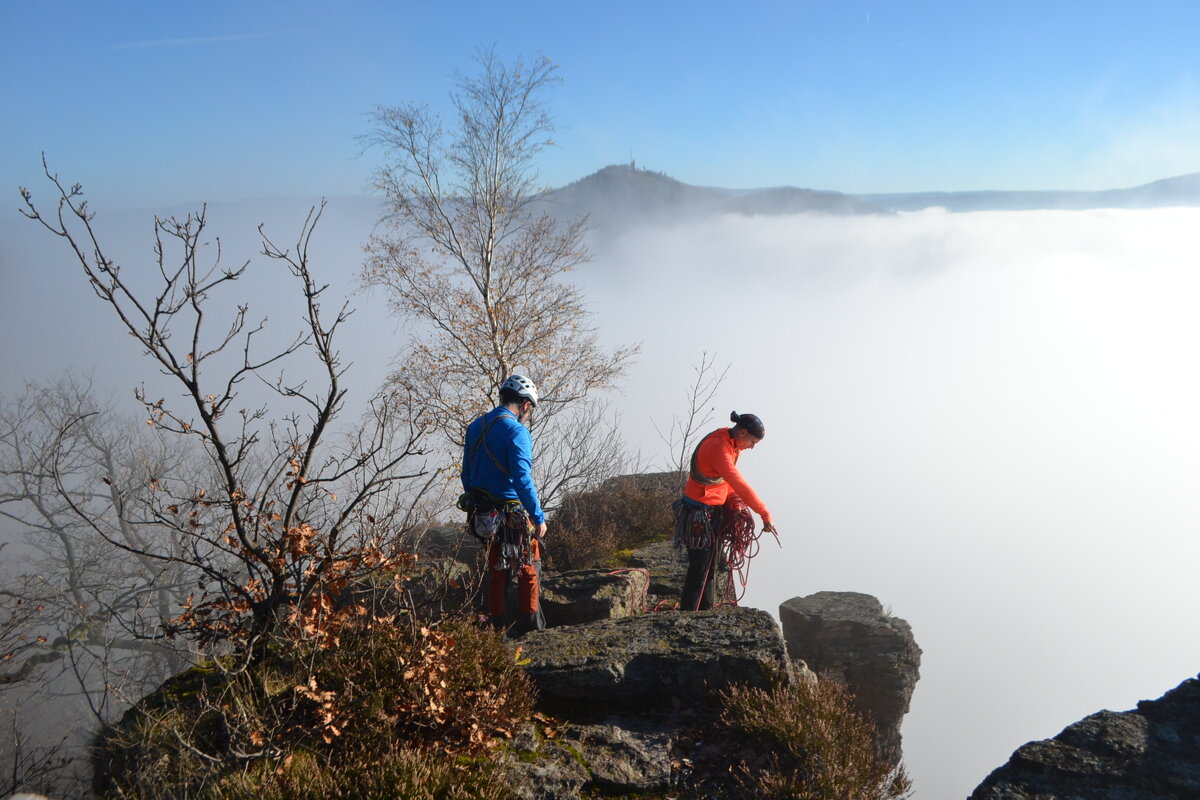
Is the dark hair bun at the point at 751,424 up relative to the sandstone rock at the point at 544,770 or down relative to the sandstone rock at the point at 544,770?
up

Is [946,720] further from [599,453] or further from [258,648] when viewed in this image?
[258,648]

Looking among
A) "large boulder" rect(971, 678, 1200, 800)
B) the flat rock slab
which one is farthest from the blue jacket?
"large boulder" rect(971, 678, 1200, 800)

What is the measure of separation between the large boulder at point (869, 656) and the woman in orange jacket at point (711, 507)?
11.2 feet

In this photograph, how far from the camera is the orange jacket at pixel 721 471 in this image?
7070 millimetres

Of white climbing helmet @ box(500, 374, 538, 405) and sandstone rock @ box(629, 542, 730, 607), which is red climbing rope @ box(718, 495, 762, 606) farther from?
white climbing helmet @ box(500, 374, 538, 405)

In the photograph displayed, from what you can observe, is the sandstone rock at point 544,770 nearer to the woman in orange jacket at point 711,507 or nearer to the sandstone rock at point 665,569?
the woman in orange jacket at point 711,507

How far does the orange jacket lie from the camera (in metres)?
7.07

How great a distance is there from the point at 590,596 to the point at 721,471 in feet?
6.10

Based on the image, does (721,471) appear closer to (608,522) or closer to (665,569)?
(665,569)

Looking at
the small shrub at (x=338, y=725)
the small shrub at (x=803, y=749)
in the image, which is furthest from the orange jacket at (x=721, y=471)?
the small shrub at (x=338, y=725)

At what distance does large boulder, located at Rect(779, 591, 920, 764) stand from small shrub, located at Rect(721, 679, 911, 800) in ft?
18.1

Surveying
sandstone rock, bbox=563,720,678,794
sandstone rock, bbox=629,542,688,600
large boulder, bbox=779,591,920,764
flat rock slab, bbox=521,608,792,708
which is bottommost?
large boulder, bbox=779,591,920,764

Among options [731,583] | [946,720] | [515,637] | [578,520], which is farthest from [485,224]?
[946,720]

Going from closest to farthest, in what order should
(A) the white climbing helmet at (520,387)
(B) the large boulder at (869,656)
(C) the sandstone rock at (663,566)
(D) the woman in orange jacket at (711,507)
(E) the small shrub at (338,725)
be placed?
(E) the small shrub at (338,725), (A) the white climbing helmet at (520,387), (D) the woman in orange jacket at (711,507), (C) the sandstone rock at (663,566), (B) the large boulder at (869,656)
